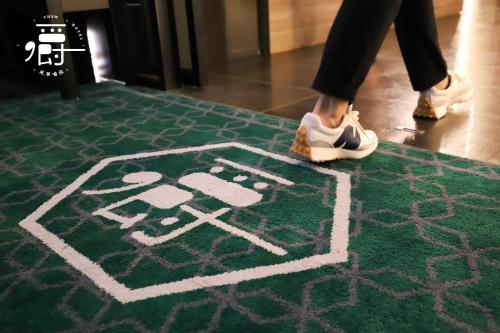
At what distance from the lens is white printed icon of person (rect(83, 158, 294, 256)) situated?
Answer: 0.86m

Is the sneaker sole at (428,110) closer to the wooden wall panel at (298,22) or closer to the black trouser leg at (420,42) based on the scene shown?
the black trouser leg at (420,42)

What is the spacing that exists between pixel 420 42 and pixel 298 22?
165cm

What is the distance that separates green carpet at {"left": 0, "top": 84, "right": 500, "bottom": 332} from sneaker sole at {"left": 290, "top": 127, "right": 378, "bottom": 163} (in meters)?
0.02

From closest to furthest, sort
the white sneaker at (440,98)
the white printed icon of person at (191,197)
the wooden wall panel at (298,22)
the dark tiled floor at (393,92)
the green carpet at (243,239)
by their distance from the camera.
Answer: the green carpet at (243,239), the white printed icon of person at (191,197), the dark tiled floor at (393,92), the white sneaker at (440,98), the wooden wall panel at (298,22)

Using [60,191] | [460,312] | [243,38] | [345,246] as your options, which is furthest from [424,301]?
[243,38]

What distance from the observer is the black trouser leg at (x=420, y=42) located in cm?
128

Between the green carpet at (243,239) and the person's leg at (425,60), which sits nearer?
the green carpet at (243,239)

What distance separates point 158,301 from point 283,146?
0.66 m

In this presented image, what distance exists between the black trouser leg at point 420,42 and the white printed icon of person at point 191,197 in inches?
22.5

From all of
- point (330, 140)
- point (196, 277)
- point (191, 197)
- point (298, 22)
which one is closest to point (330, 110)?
point (330, 140)

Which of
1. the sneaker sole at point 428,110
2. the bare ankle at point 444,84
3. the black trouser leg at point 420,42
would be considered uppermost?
the black trouser leg at point 420,42

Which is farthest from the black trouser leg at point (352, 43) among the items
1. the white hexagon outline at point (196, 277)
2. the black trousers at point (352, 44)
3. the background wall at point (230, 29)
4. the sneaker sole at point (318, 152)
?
the background wall at point (230, 29)

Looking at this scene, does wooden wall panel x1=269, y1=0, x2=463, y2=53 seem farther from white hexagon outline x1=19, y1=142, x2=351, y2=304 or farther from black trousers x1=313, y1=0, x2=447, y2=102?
white hexagon outline x1=19, y1=142, x2=351, y2=304

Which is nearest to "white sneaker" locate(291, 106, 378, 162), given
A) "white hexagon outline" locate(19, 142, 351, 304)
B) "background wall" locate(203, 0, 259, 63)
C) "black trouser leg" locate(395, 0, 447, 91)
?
"white hexagon outline" locate(19, 142, 351, 304)
